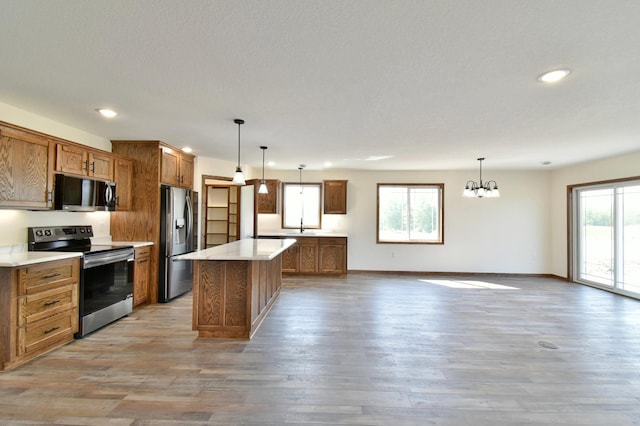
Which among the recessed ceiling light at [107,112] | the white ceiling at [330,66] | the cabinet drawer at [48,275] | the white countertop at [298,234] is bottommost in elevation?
the cabinet drawer at [48,275]

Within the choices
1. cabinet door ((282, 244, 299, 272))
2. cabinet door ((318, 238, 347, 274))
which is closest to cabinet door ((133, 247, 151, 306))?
cabinet door ((282, 244, 299, 272))

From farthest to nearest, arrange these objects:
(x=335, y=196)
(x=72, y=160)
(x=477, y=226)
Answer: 1. (x=335, y=196)
2. (x=477, y=226)
3. (x=72, y=160)

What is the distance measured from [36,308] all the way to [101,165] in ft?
6.03

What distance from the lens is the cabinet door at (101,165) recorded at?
11.9 ft

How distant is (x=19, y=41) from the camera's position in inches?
73.1

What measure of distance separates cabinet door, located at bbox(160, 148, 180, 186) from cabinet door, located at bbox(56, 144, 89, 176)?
3.12 feet

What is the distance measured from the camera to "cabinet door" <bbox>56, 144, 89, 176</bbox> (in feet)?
10.6

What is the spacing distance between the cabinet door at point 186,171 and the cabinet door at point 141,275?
4.06 feet

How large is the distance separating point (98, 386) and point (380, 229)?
563 centimetres

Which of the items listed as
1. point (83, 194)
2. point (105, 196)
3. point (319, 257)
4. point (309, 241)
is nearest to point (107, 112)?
point (83, 194)

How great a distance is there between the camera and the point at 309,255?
645cm

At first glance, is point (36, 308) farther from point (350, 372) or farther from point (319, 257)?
point (319, 257)

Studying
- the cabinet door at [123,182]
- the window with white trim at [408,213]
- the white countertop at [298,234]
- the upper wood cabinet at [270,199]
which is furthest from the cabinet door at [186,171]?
the window with white trim at [408,213]

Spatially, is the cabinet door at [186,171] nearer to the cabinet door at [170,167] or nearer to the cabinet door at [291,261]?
the cabinet door at [170,167]
